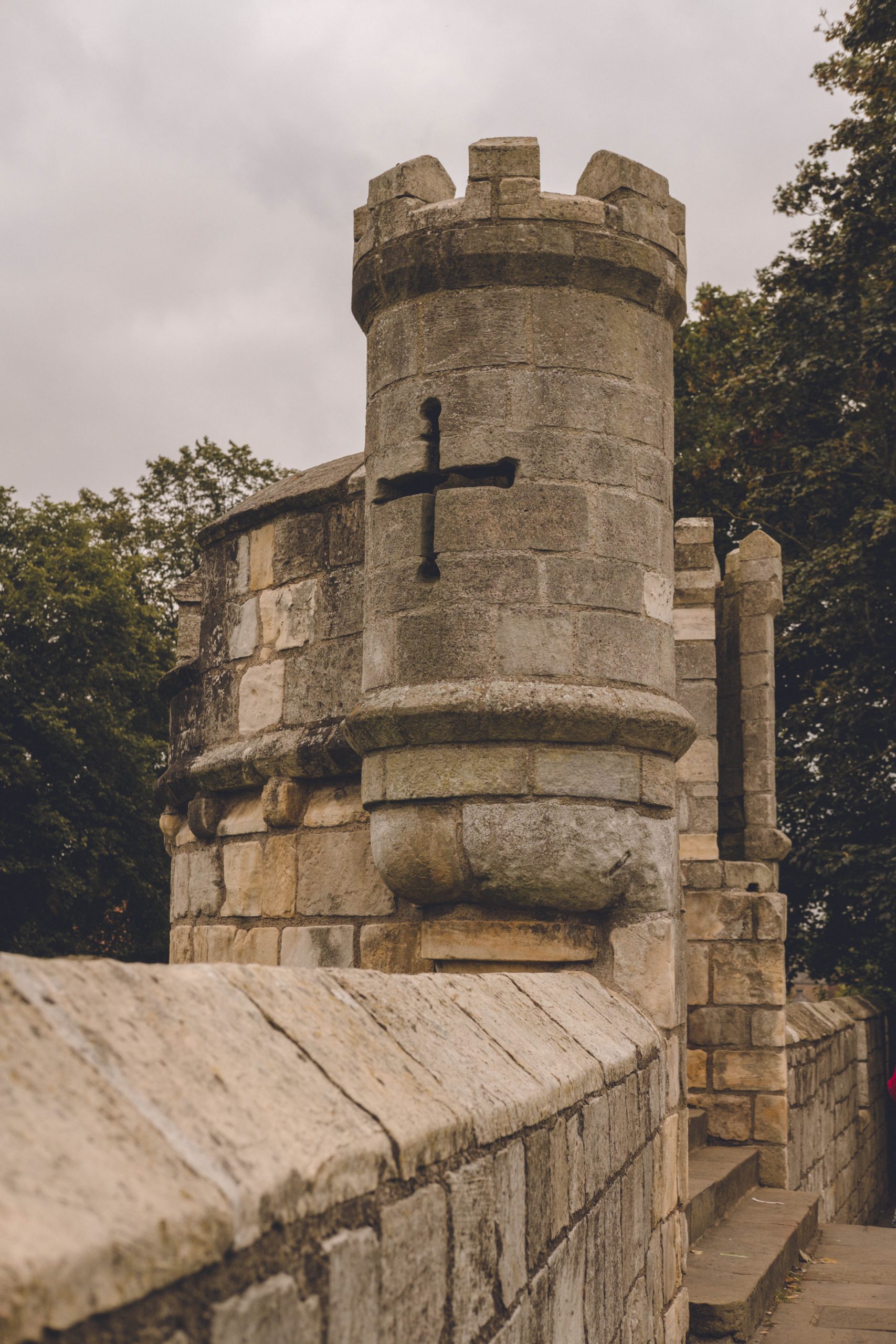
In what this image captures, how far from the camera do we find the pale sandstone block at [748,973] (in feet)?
28.0

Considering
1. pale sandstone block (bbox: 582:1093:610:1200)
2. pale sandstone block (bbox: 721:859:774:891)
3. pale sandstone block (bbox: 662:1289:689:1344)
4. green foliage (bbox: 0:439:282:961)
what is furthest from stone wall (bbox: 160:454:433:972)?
green foliage (bbox: 0:439:282:961)

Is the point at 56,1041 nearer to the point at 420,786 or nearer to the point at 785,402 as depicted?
the point at 420,786

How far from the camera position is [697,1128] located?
816 cm

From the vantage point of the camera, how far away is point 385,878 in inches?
180

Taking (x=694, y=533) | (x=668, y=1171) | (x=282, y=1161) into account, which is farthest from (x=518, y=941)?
(x=694, y=533)

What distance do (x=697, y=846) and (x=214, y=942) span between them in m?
3.86

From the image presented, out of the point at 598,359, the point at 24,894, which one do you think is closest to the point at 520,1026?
the point at 598,359

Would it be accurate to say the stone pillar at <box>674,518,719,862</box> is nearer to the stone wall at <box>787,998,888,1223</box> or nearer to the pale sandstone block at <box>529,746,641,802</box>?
the stone wall at <box>787,998,888,1223</box>

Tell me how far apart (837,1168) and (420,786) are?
345 inches

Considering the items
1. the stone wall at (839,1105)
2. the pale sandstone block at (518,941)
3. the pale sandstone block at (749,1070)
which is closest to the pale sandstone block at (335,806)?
the pale sandstone block at (518,941)

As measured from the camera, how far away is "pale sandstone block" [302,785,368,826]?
5164 millimetres

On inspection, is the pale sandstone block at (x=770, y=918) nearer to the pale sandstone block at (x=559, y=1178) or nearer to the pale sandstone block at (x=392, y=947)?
the pale sandstone block at (x=392, y=947)

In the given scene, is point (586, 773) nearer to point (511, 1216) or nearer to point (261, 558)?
point (261, 558)

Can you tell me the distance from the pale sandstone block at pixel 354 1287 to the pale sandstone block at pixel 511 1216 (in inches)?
21.3
